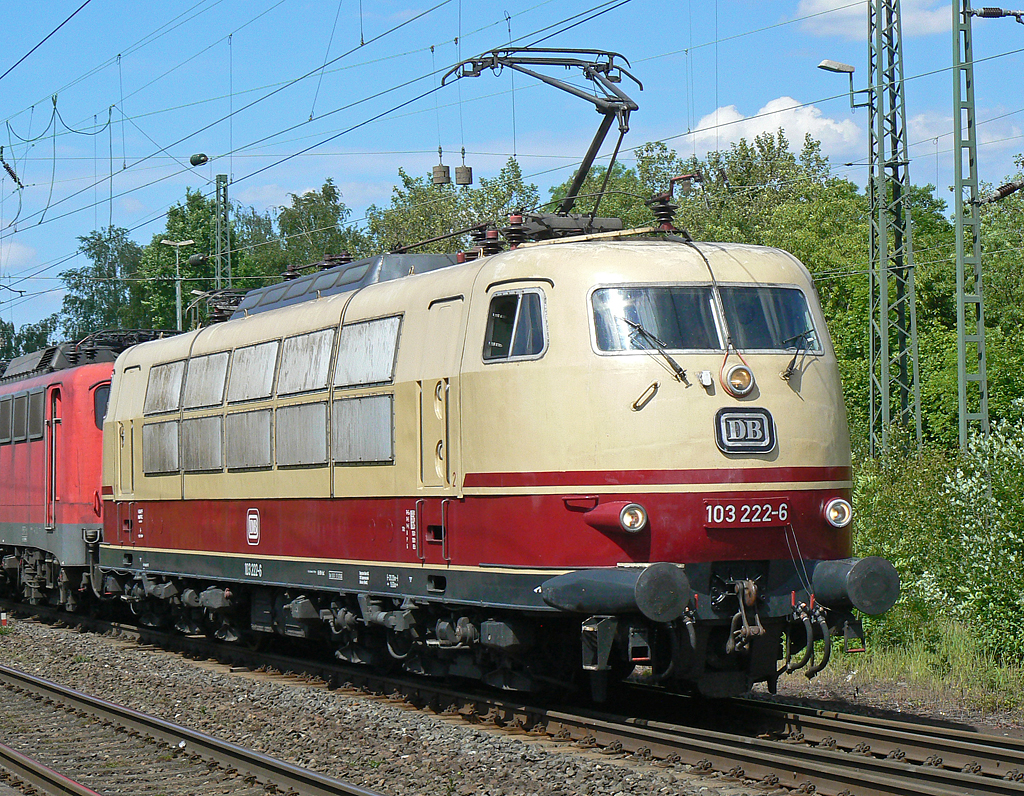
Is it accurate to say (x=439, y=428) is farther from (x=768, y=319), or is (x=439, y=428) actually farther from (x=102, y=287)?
(x=102, y=287)

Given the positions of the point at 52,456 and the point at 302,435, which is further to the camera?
the point at 52,456

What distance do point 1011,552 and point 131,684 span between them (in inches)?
333

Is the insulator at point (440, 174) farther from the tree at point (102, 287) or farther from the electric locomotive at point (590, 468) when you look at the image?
the tree at point (102, 287)

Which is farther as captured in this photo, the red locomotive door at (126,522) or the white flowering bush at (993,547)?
the red locomotive door at (126,522)

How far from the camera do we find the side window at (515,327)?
9.83 meters

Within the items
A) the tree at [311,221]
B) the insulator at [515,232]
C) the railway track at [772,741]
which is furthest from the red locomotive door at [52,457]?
the tree at [311,221]

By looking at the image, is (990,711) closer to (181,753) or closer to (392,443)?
(392,443)

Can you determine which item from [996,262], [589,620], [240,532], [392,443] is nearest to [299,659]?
[240,532]

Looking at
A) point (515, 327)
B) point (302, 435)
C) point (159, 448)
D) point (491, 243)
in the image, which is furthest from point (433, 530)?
point (159, 448)

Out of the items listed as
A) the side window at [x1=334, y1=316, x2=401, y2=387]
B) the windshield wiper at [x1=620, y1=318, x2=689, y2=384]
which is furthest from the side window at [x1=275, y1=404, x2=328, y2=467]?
the windshield wiper at [x1=620, y1=318, x2=689, y2=384]

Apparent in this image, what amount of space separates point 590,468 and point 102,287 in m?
90.1

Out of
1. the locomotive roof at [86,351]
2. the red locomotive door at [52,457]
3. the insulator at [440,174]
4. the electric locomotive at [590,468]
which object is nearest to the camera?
the electric locomotive at [590,468]

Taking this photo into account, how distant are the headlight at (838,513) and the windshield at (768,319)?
115cm

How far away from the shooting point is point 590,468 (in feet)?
30.7
